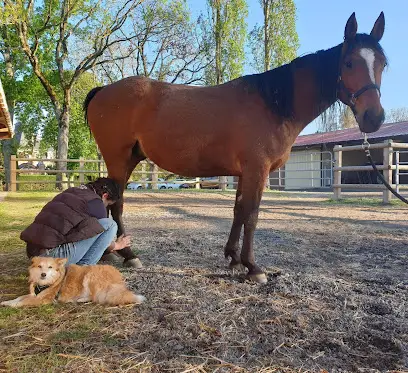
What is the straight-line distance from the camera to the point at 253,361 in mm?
1836

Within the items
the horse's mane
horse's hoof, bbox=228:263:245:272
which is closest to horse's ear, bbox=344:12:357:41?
the horse's mane

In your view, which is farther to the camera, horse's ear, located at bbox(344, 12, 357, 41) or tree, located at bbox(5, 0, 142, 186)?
tree, located at bbox(5, 0, 142, 186)

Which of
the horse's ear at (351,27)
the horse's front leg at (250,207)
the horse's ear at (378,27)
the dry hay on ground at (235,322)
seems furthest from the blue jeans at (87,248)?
the horse's ear at (378,27)

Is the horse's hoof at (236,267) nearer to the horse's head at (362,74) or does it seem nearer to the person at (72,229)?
the person at (72,229)

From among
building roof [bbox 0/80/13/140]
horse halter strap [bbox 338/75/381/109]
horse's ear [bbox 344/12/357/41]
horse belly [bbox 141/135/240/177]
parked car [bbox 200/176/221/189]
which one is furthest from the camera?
parked car [bbox 200/176/221/189]

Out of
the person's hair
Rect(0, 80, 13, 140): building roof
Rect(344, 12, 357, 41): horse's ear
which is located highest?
Rect(0, 80, 13, 140): building roof

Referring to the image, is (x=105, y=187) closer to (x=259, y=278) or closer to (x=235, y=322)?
(x=259, y=278)

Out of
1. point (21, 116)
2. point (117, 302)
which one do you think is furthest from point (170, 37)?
point (117, 302)

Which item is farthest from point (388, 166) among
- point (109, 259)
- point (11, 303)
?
point (11, 303)

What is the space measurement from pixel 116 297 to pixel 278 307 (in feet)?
3.74

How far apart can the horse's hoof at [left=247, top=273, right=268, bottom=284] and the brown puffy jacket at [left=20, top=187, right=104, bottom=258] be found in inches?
52.4

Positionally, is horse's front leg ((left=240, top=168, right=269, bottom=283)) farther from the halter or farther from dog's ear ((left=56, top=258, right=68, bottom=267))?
dog's ear ((left=56, top=258, right=68, bottom=267))

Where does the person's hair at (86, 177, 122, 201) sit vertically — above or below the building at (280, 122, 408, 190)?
below

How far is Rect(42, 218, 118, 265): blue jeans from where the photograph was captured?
293cm
